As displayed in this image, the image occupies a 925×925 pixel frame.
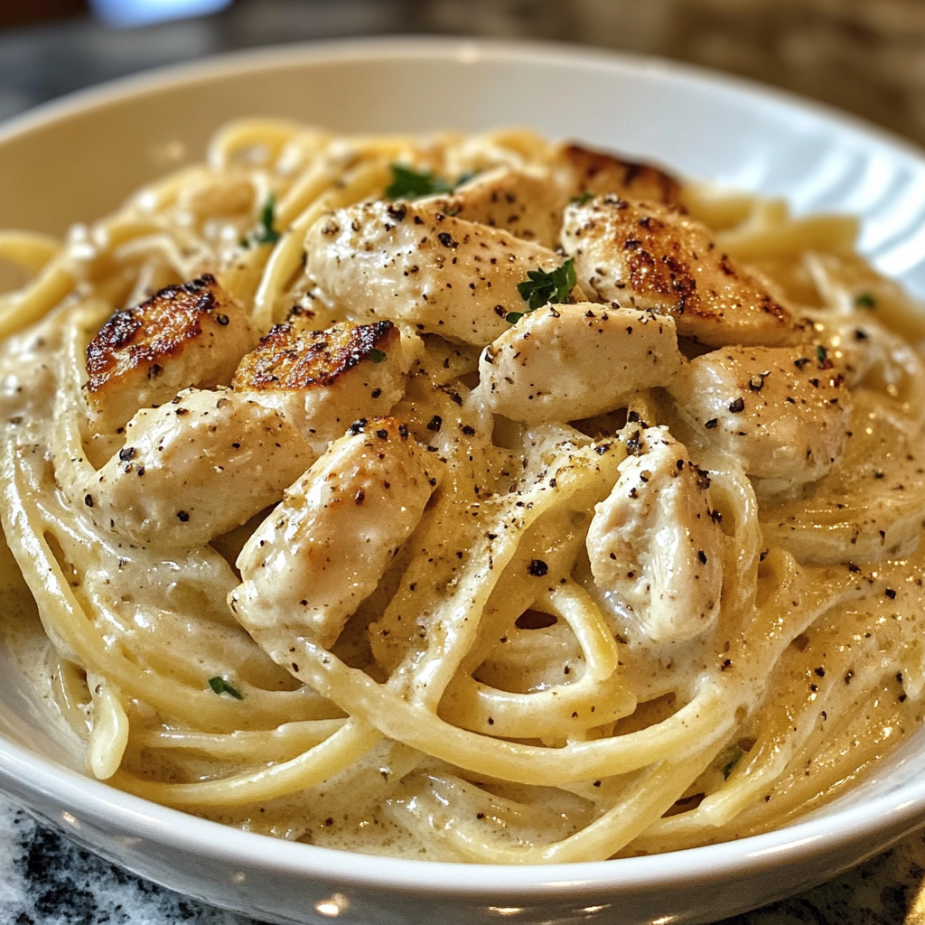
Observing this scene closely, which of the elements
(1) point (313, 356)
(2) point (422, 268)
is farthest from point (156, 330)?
(2) point (422, 268)

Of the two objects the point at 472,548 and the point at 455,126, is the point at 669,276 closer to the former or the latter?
the point at 472,548

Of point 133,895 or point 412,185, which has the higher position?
point 412,185

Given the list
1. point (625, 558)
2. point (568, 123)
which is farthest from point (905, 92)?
point (625, 558)

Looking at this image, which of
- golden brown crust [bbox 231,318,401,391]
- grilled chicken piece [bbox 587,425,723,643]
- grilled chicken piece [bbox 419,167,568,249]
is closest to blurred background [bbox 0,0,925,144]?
grilled chicken piece [bbox 419,167,568,249]

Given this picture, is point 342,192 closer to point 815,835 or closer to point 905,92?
point 815,835

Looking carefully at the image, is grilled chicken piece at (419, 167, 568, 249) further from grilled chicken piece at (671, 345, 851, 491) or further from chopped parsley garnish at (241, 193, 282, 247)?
grilled chicken piece at (671, 345, 851, 491)

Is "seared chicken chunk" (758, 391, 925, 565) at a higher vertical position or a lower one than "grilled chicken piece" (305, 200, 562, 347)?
lower
